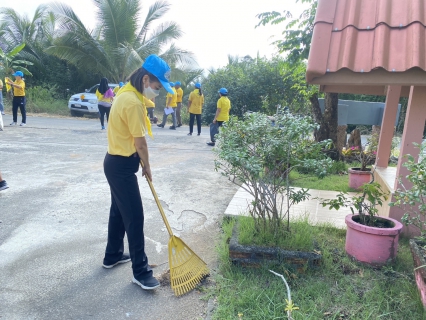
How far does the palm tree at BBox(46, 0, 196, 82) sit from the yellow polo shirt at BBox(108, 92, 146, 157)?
1594cm

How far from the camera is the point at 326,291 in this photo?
9.47ft

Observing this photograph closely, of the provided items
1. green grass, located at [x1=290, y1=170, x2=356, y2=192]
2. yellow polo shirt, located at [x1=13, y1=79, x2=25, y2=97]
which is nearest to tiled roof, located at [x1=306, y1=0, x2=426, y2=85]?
green grass, located at [x1=290, y1=170, x2=356, y2=192]

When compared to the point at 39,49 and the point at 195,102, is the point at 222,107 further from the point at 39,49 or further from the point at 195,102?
the point at 39,49

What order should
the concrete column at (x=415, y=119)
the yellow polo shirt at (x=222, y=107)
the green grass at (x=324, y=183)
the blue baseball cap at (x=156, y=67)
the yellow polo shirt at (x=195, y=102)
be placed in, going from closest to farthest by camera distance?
the blue baseball cap at (x=156, y=67) < the concrete column at (x=415, y=119) < the green grass at (x=324, y=183) < the yellow polo shirt at (x=222, y=107) < the yellow polo shirt at (x=195, y=102)

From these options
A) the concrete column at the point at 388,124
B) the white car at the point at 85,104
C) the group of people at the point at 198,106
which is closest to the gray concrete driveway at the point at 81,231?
the group of people at the point at 198,106

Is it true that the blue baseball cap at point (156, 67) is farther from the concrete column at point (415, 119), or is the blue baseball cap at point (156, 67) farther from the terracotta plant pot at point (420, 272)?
the concrete column at point (415, 119)

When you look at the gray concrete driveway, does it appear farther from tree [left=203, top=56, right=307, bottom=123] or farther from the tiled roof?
tree [left=203, top=56, right=307, bottom=123]

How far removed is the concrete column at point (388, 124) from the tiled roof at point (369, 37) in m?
2.32

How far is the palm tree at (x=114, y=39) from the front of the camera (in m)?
17.9

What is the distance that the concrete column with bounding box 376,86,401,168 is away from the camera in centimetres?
545

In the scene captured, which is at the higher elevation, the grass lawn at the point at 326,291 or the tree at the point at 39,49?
the tree at the point at 39,49

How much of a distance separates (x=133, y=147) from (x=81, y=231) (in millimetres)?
1613

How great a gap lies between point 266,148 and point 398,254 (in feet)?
5.58

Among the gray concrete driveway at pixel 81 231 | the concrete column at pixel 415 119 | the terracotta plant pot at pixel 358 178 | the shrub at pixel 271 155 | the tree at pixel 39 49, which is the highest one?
the tree at pixel 39 49
